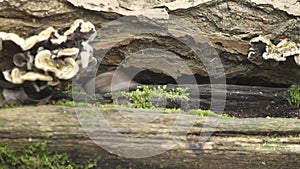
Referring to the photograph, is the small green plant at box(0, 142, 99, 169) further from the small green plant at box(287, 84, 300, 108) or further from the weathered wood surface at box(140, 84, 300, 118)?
the small green plant at box(287, 84, 300, 108)

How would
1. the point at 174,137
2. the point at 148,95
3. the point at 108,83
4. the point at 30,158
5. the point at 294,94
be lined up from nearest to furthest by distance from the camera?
the point at 30,158 < the point at 174,137 < the point at 148,95 < the point at 108,83 < the point at 294,94

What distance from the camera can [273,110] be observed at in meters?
3.37

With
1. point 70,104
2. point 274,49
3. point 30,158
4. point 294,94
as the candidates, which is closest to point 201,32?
point 274,49

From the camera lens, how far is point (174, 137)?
2.59 metres

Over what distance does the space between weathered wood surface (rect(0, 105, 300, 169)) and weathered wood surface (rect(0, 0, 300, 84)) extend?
0.75 metres

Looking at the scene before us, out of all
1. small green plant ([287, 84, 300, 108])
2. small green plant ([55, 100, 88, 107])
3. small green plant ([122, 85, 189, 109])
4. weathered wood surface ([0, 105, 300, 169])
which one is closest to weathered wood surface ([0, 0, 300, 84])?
Answer: small green plant ([287, 84, 300, 108])

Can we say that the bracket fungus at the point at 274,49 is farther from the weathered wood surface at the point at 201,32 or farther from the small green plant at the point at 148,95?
the small green plant at the point at 148,95

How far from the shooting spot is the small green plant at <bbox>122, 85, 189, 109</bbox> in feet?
10.00

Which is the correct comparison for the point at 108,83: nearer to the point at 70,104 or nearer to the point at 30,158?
the point at 70,104

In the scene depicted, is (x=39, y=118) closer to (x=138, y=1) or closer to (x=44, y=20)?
(x=44, y=20)

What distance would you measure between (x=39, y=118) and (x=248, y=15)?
1824 mm

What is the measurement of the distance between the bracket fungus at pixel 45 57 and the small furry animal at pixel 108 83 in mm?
435

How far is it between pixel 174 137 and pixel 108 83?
2.73 feet

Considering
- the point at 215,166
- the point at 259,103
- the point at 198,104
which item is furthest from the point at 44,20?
the point at 259,103
